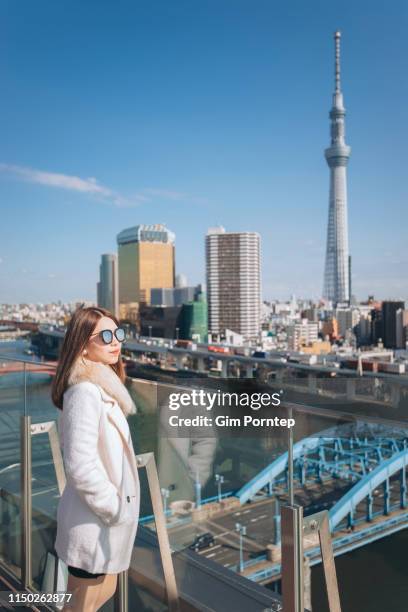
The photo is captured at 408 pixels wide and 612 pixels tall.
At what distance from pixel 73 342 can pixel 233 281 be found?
5350 centimetres

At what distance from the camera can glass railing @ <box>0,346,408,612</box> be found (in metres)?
0.78

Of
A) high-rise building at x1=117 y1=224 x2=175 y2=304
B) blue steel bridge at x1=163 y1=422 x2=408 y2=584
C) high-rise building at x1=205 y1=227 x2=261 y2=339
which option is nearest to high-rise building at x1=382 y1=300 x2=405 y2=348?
high-rise building at x1=205 y1=227 x2=261 y2=339

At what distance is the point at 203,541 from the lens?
1070 millimetres

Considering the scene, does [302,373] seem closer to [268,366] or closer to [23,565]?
[268,366]

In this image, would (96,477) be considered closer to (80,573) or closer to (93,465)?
(93,465)

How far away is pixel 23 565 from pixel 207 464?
566mm

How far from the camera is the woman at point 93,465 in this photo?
0.73 metres

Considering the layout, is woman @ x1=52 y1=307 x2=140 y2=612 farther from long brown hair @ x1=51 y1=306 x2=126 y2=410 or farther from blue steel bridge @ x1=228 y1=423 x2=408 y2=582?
blue steel bridge @ x1=228 y1=423 x2=408 y2=582

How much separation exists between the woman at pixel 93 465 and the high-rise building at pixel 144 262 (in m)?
65.9

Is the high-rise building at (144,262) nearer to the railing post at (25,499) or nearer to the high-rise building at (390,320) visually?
the high-rise building at (390,320)

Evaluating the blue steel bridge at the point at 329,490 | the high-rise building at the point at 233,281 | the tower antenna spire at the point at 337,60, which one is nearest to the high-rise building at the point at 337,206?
the tower antenna spire at the point at 337,60

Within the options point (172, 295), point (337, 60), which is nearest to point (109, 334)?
point (172, 295)

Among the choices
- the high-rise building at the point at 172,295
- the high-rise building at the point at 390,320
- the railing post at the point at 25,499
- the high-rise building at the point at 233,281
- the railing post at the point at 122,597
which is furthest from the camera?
the high-rise building at the point at 172,295

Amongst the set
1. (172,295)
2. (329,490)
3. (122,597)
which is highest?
(172,295)
